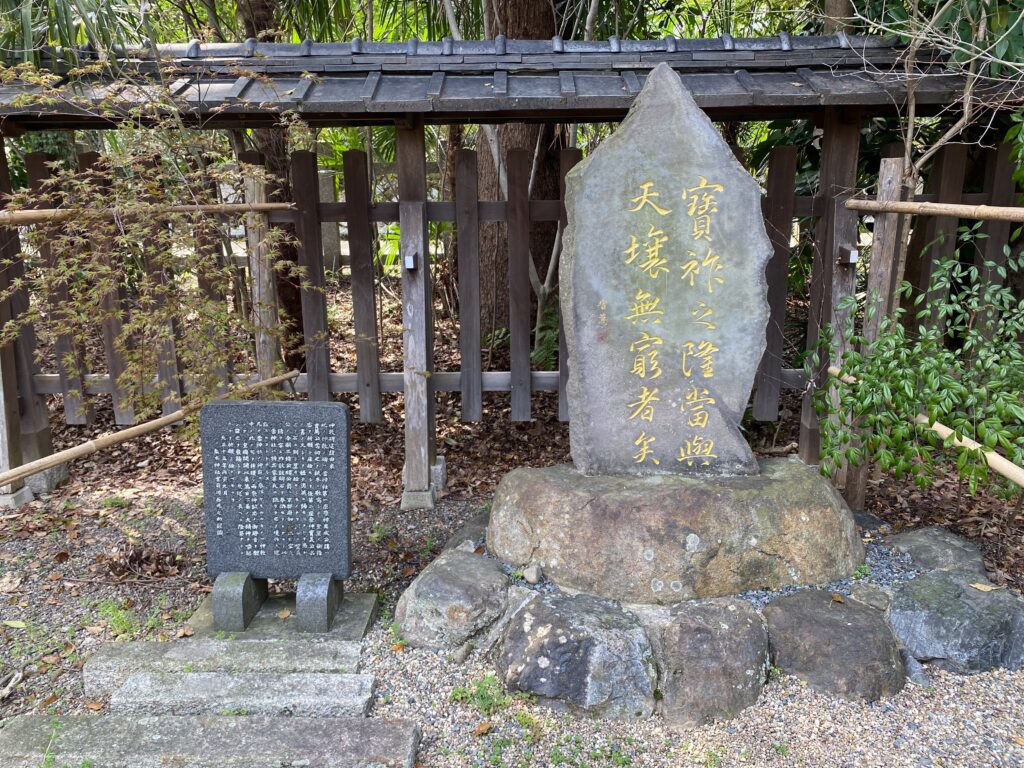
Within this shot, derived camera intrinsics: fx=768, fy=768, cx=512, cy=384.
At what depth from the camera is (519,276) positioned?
489 centimetres

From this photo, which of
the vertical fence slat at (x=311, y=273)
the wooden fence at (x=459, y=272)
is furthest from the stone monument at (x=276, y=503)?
the vertical fence slat at (x=311, y=273)

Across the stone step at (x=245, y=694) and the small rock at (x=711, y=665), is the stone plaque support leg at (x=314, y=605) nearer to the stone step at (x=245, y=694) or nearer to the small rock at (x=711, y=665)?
the stone step at (x=245, y=694)

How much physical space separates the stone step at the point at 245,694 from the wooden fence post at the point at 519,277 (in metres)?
2.26

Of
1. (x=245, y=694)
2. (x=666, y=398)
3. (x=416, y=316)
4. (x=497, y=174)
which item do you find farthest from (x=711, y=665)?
(x=497, y=174)

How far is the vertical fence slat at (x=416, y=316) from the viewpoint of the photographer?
470 cm

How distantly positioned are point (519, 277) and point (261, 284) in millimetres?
1692

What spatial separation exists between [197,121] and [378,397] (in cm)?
199

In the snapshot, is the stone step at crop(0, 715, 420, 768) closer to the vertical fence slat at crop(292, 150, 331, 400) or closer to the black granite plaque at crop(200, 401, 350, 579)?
the black granite plaque at crop(200, 401, 350, 579)

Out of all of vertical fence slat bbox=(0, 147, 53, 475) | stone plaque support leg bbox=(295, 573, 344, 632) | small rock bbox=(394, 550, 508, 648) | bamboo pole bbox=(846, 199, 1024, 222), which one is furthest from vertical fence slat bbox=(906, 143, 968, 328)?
vertical fence slat bbox=(0, 147, 53, 475)

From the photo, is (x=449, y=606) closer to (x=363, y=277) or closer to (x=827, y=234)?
(x=363, y=277)

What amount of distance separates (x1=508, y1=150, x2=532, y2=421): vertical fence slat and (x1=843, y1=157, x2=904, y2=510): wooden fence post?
6.49ft

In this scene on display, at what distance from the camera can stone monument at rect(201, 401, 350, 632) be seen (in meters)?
3.63

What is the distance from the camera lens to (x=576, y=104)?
4.02m

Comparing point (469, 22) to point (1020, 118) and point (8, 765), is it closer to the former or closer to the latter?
point (1020, 118)
